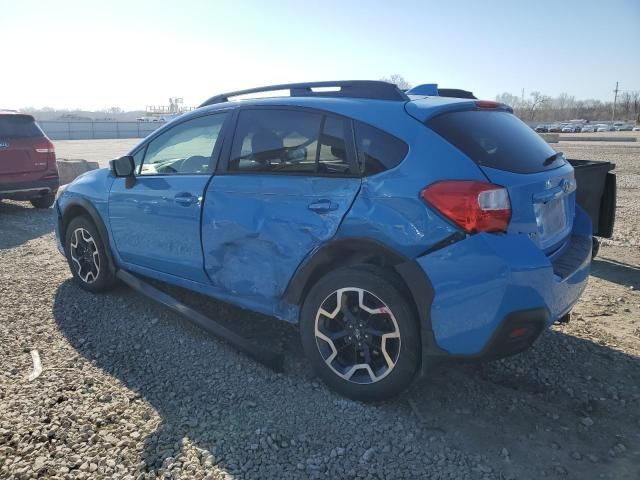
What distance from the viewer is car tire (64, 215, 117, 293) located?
A: 4.73 metres

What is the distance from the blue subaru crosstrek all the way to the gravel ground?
14.2 inches

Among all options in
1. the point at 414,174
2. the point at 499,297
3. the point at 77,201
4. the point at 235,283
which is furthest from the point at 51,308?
the point at 499,297

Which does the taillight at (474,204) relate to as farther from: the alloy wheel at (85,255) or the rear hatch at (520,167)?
the alloy wheel at (85,255)

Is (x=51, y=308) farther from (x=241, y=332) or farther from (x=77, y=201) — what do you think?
(x=241, y=332)

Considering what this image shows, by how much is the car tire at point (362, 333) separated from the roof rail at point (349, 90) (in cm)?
108

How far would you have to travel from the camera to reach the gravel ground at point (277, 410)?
257 cm

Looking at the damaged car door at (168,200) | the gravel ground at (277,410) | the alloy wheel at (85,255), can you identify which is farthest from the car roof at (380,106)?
the alloy wheel at (85,255)

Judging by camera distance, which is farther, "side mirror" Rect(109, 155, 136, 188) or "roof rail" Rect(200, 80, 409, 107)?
"side mirror" Rect(109, 155, 136, 188)

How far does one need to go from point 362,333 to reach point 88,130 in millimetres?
51320

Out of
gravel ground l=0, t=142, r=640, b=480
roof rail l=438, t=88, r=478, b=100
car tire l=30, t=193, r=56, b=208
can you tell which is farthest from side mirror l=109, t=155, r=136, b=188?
car tire l=30, t=193, r=56, b=208

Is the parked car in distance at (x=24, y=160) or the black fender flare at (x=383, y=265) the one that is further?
the parked car in distance at (x=24, y=160)

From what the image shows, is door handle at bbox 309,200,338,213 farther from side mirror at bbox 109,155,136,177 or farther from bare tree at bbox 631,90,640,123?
bare tree at bbox 631,90,640,123

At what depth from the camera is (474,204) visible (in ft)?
8.54

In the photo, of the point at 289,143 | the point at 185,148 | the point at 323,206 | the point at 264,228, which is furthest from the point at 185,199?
the point at 323,206
